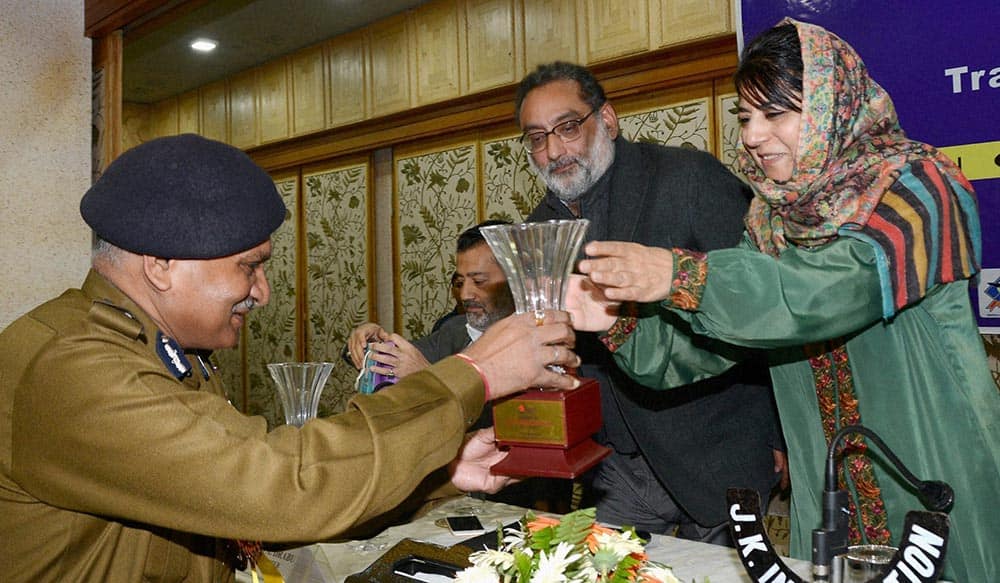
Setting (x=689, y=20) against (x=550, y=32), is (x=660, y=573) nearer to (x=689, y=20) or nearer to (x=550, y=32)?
(x=689, y=20)

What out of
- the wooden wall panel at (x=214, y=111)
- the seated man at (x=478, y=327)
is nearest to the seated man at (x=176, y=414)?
the seated man at (x=478, y=327)

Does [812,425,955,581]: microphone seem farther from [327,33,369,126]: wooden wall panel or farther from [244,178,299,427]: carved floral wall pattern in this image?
[244,178,299,427]: carved floral wall pattern

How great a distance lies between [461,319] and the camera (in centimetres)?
360

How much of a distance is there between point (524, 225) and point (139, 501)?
2.65 feet

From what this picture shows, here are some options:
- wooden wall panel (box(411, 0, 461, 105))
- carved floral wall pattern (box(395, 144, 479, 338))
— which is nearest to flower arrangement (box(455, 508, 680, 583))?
carved floral wall pattern (box(395, 144, 479, 338))

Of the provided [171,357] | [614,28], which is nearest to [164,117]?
[614,28]

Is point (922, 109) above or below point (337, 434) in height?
above

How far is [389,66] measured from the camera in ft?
19.3

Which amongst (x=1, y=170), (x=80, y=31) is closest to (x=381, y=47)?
(x=80, y=31)

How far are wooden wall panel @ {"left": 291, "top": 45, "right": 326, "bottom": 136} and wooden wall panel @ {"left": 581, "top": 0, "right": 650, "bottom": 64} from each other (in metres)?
2.61

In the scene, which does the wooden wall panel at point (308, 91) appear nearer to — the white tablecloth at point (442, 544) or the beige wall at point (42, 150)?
the beige wall at point (42, 150)

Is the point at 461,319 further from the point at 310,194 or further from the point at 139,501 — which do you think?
the point at 310,194

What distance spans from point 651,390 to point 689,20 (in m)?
2.17

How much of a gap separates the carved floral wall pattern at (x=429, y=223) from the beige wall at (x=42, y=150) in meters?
2.55
